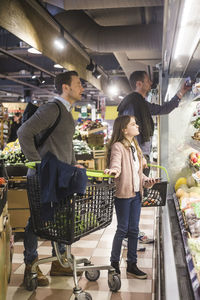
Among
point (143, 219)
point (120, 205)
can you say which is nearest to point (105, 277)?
point (120, 205)

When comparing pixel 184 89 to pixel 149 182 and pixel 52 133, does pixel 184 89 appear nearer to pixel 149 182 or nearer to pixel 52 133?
pixel 149 182

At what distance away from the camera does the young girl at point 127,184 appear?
2.92 metres

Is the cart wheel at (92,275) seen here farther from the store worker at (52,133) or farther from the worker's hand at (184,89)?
the worker's hand at (184,89)

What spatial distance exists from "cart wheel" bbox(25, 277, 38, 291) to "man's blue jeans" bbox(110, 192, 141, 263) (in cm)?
66

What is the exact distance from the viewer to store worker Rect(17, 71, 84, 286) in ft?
8.95

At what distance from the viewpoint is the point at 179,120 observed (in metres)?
4.19

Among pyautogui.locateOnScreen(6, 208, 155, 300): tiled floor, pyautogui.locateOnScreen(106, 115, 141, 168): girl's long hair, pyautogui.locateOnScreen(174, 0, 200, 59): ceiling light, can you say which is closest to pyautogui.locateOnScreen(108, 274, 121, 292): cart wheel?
pyautogui.locateOnScreen(6, 208, 155, 300): tiled floor

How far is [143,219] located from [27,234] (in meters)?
2.71


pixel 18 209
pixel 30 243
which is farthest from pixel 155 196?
pixel 18 209

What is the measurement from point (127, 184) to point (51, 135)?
29.5 inches

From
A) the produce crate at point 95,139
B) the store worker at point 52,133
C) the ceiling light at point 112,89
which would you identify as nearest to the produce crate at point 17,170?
the store worker at point 52,133

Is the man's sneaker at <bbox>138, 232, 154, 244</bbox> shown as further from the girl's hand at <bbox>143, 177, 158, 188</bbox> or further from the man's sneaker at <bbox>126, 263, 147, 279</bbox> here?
the girl's hand at <bbox>143, 177, 158, 188</bbox>

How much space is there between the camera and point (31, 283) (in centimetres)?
281

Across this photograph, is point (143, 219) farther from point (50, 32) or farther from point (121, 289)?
point (50, 32)
